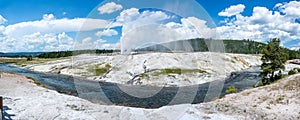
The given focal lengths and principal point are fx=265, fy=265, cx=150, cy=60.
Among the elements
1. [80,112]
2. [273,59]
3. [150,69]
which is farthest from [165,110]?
[150,69]

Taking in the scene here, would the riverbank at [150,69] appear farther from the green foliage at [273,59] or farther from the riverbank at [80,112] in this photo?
the riverbank at [80,112]

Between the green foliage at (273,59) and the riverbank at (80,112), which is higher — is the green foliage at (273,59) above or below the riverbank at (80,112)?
above

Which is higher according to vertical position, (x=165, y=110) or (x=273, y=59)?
(x=273, y=59)

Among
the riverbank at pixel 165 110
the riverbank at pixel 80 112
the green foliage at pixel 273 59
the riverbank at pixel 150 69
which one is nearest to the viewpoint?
the riverbank at pixel 80 112

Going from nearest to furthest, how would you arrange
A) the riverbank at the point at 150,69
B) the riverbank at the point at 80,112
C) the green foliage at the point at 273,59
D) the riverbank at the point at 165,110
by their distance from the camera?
the riverbank at the point at 80,112, the riverbank at the point at 165,110, the green foliage at the point at 273,59, the riverbank at the point at 150,69

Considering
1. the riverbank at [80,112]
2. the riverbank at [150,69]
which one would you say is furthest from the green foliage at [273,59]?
the riverbank at [80,112]

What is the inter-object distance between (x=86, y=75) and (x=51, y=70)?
1888 centimetres

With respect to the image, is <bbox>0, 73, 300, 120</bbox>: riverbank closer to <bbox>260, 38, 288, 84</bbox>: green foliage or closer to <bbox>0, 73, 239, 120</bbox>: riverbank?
<bbox>0, 73, 239, 120</bbox>: riverbank

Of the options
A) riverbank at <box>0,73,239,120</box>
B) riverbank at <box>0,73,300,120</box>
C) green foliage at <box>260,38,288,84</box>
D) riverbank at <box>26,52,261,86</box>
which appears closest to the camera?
riverbank at <box>0,73,239,120</box>

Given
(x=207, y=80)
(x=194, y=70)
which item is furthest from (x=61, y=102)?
(x=194, y=70)

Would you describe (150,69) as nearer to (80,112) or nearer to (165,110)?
Answer: (165,110)

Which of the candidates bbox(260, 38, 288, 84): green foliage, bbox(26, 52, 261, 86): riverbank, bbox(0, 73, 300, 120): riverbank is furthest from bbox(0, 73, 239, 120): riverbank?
bbox(26, 52, 261, 86): riverbank

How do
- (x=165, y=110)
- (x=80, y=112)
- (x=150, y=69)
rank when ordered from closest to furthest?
1. (x=80, y=112)
2. (x=165, y=110)
3. (x=150, y=69)

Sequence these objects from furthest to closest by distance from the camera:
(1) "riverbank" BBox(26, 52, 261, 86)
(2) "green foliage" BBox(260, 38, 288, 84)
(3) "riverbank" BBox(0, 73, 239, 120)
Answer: (1) "riverbank" BBox(26, 52, 261, 86) < (2) "green foliage" BBox(260, 38, 288, 84) < (3) "riverbank" BBox(0, 73, 239, 120)
